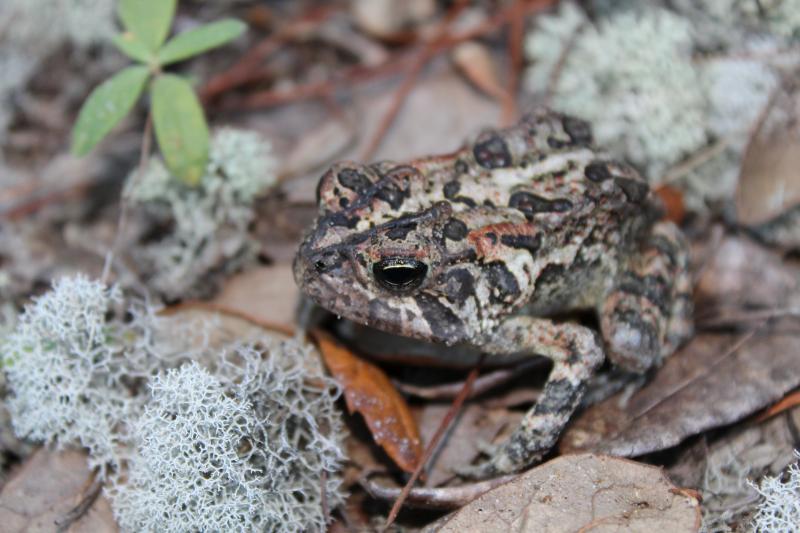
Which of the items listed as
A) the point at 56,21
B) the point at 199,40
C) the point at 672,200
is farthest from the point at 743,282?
the point at 56,21

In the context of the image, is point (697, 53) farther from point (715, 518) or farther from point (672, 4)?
point (715, 518)

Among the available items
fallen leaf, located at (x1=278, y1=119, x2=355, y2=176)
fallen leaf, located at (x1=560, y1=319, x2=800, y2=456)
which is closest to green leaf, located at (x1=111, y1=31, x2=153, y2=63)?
fallen leaf, located at (x1=278, y1=119, x2=355, y2=176)

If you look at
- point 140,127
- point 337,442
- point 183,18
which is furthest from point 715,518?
point 183,18

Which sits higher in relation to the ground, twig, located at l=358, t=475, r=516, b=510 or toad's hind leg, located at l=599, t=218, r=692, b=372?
toad's hind leg, located at l=599, t=218, r=692, b=372

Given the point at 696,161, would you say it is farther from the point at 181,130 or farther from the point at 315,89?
the point at 181,130

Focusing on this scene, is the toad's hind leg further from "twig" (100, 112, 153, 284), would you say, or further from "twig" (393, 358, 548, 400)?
"twig" (100, 112, 153, 284)
